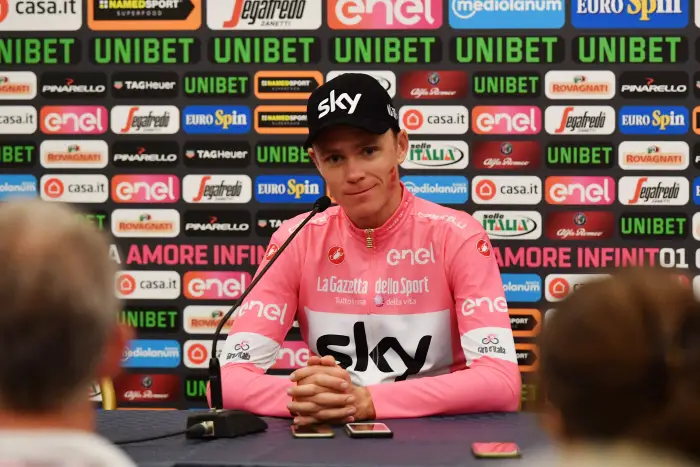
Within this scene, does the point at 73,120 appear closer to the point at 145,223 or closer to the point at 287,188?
the point at 145,223

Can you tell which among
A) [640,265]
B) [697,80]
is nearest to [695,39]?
[697,80]

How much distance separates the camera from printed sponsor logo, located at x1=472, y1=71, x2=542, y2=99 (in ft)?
10.2

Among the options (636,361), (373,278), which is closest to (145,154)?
(373,278)

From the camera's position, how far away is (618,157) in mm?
3104

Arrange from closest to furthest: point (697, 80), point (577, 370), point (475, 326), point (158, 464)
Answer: point (577, 370), point (158, 464), point (475, 326), point (697, 80)

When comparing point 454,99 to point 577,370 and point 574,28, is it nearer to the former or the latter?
point 574,28

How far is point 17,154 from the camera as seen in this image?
128 inches

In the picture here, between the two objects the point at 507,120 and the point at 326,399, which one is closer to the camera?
the point at 326,399

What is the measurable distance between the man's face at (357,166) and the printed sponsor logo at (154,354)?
4.96 ft

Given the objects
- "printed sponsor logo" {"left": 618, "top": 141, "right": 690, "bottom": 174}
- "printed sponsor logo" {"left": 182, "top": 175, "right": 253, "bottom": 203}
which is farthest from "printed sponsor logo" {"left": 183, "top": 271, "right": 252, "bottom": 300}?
"printed sponsor logo" {"left": 618, "top": 141, "right": 690, "bottom": 174}

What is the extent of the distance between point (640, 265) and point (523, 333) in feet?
8.28

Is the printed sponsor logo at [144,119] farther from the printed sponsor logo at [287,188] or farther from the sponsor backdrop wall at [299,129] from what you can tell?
the printed sponsor logo at [287,188]

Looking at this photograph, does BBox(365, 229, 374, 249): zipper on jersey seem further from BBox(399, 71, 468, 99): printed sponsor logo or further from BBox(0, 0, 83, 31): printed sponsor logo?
BBox(0, 0, 83, 31): printed sponsor logo

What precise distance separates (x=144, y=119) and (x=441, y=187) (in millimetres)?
1276
